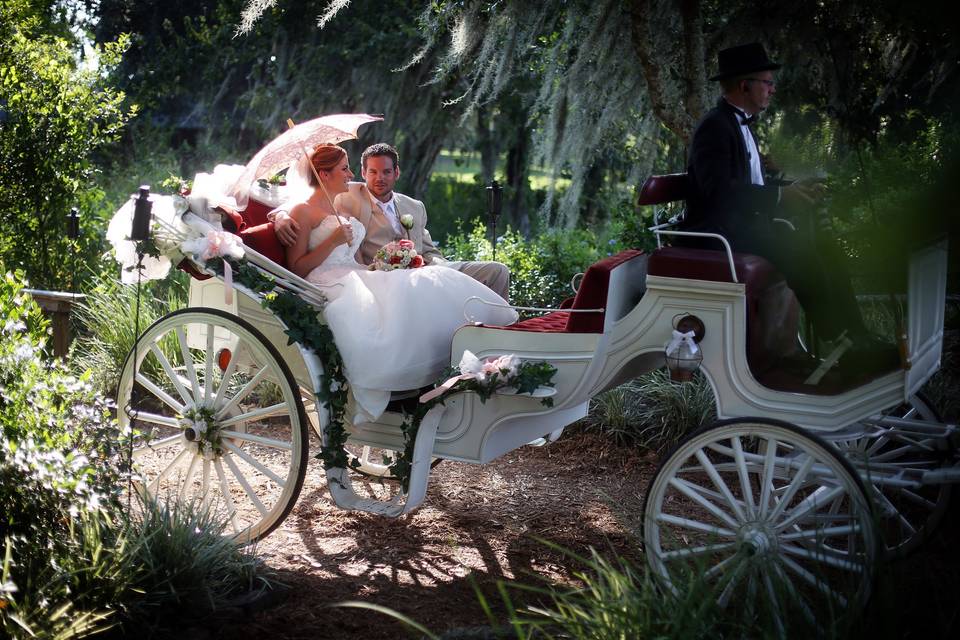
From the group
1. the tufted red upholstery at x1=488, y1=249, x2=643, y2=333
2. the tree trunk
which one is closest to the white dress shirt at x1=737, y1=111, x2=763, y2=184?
the tufted red upholstery at x1=488, y1=249, x2=643, y2=333

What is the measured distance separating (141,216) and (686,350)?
2.10 m

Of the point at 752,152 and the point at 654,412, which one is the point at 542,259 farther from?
the point at 752,152

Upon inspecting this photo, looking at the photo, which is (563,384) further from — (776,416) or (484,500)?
(484,500)

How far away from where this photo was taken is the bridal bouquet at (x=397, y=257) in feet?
14.1

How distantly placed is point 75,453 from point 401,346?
1.29 metres

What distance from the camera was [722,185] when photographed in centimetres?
348

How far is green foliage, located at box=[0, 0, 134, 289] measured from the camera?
5.84 metres

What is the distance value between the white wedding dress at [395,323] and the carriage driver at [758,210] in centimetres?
102

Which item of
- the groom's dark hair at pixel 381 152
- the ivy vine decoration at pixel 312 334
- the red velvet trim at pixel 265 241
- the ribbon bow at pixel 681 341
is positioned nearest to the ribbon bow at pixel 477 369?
the ivy vine decoration at pixel 312 334

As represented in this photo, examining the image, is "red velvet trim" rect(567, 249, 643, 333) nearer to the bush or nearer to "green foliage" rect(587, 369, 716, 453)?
the bush

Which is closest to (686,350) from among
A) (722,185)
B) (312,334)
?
(722,185)

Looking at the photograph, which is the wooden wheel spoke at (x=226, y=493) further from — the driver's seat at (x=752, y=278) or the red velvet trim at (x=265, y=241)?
the driver's seat at (x=752, y=278)

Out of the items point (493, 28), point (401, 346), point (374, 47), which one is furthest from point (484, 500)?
point (374, 47)

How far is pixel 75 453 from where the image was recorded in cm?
307
